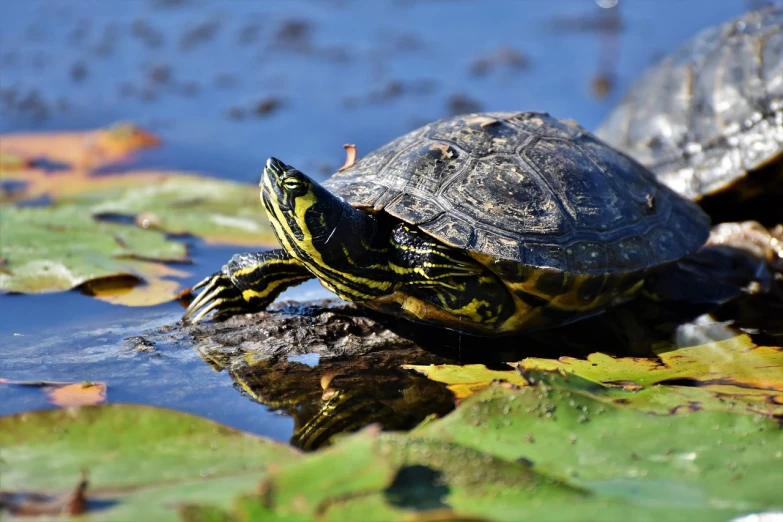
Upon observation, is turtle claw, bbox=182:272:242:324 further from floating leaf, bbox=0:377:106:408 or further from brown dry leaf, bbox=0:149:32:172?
brown dry leaf, bbox=0:149:32:172

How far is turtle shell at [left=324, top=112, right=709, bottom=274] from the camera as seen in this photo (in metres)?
3.68

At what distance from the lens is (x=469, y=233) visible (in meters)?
3.61

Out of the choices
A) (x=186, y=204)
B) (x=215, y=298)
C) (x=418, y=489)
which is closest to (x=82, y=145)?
(x=186, y=204)

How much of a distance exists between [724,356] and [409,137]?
5.89 feet

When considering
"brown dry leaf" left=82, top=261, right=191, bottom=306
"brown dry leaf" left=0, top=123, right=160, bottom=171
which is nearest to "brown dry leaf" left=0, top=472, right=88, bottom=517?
"brown dry leaf" left=82, top=261, right=191, bottom=306

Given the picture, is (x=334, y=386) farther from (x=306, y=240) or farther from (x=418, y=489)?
(x=418, y=489)

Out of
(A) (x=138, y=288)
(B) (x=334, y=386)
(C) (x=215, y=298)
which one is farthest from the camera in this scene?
(A) (x=138, y=288)

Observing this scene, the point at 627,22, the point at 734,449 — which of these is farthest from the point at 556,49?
the point at 734,449

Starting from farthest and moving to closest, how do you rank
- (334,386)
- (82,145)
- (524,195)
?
1. (82,145)
2. (524,195)
3. (334,386)

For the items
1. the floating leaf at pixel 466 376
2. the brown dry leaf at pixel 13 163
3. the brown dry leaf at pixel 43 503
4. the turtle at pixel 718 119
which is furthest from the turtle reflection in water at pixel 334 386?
the brown dry leaf at pixel 13 163

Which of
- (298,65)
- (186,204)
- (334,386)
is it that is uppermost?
(298,65)

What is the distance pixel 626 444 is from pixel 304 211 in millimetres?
1614

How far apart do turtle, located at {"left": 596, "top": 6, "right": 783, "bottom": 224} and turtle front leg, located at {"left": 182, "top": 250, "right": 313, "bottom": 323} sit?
123 inches

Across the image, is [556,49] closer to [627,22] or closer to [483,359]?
[627,22]
